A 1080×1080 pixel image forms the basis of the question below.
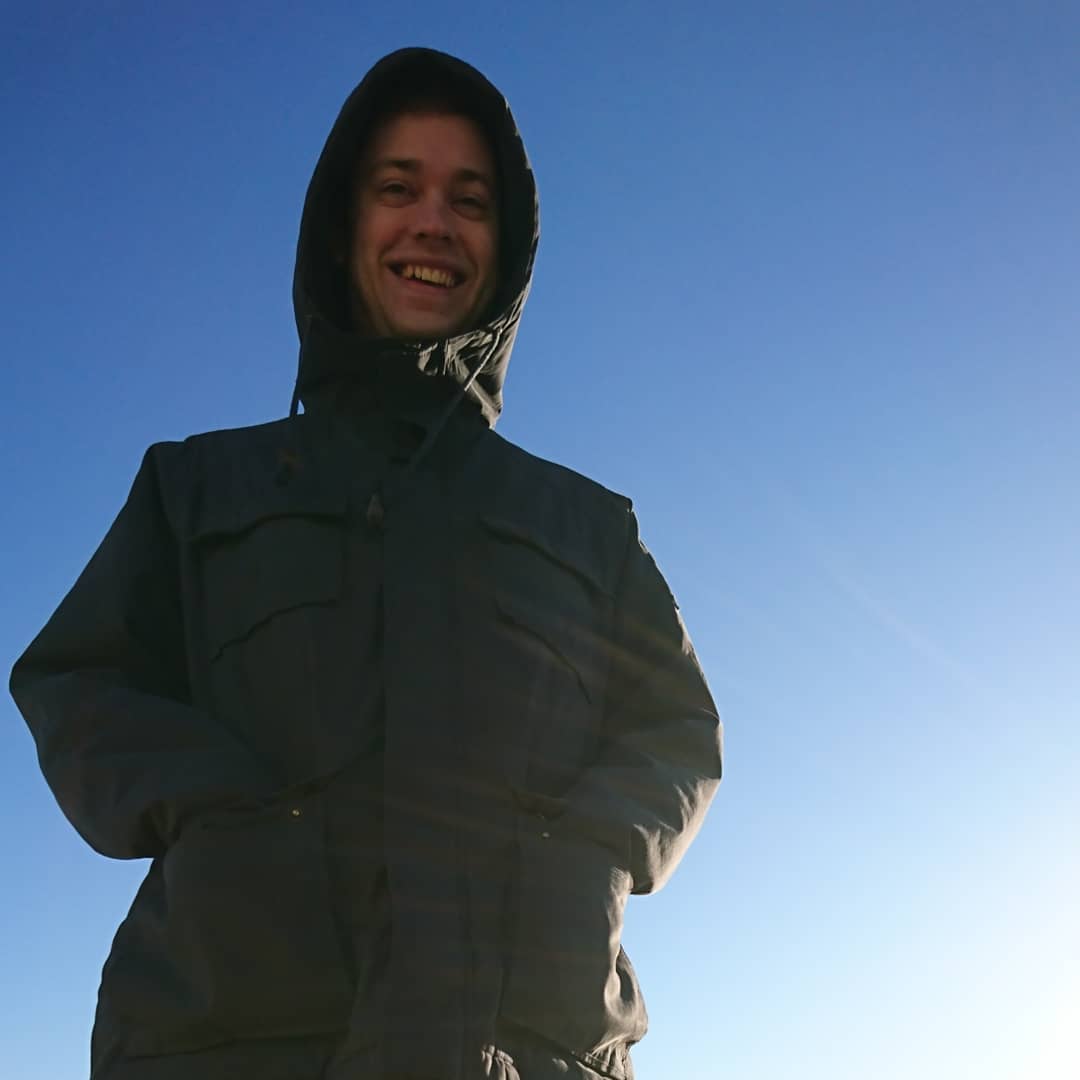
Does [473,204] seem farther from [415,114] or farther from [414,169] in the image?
[415,114]

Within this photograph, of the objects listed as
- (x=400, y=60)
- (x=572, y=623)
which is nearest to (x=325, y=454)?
(x=572, y=623)

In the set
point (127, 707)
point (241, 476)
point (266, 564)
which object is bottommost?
point (127, 707)

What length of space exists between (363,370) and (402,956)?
168cm

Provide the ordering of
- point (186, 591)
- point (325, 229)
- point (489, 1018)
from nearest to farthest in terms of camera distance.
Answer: point (489, 1018), point (186, 591), point (325, 229)

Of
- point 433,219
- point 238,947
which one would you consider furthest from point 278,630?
point 433,219

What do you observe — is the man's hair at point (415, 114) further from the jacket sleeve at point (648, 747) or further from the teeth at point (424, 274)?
the jacket sleeve at point (648, 747)

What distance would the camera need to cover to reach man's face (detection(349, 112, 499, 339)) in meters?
3.96

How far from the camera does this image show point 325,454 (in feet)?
11.9

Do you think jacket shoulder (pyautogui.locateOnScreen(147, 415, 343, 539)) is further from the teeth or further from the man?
the teeth

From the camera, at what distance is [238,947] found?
2643mm

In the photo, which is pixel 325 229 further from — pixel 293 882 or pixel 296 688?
pixel 293 882

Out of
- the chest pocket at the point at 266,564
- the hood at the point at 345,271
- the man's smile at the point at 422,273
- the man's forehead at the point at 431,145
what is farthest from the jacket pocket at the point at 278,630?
the man's forehead at the point at 431,145

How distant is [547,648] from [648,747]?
0.33m

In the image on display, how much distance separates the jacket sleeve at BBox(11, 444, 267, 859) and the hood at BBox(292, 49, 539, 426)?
65 centimetres
